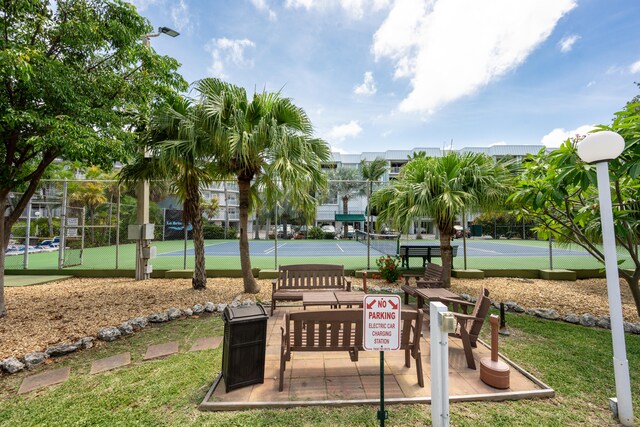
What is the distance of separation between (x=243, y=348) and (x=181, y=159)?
16.0 ft

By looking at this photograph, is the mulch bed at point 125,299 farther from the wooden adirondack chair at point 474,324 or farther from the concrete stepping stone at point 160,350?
the wooden adirondack chair at point 474,324

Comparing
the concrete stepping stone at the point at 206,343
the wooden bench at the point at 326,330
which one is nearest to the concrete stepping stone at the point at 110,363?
the concrete stepping stone at the point at 206,343

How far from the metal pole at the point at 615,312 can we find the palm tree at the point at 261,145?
A: 475cm

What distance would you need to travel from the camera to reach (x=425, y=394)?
324cm

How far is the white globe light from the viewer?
2.82 meters

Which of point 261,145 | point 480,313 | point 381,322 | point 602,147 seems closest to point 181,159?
point 261,145

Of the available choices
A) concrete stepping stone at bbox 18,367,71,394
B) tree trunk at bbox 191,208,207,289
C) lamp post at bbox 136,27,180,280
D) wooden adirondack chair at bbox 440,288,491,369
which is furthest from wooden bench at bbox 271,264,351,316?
lamp post at bbox 136,27,180,280

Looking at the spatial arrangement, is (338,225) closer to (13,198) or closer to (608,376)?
(13,198)

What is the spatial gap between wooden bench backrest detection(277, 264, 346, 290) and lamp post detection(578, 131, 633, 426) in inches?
178

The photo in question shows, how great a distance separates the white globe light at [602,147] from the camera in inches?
111

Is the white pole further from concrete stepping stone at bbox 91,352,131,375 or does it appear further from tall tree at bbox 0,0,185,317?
tall tree at bbox 0,0,185,317

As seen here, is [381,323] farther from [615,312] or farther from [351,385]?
[615,312]

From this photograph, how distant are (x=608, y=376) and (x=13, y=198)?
57.2ft

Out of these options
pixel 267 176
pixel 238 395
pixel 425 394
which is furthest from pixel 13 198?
pixel 425 394
